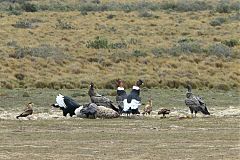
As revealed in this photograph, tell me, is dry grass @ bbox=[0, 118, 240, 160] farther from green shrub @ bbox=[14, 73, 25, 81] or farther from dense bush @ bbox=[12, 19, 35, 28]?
dense bush @ bbox=[12, 19, 35, 28]

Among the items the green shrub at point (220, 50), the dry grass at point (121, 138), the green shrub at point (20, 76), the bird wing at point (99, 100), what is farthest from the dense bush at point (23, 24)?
the bird wing at point (99, 100)

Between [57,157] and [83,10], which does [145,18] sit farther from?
[57,157]

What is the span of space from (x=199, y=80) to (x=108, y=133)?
1997cm

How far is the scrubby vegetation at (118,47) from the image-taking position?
37.4 meters

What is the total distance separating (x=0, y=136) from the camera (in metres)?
17.0

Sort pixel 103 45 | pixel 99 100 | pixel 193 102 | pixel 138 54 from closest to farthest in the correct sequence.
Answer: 1. pixel 193 102
2. pixel 99 100
3. pixel 138 54
4. pixel 103 45

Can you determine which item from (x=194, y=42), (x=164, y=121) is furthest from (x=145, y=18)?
(x=164, y=121)

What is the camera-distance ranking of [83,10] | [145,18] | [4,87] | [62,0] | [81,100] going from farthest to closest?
[62,0], [83,10], [145,18], [4,87], [81,100]

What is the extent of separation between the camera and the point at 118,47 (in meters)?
49.0

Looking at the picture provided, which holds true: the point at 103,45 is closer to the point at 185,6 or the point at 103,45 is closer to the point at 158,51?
the point at 158,51

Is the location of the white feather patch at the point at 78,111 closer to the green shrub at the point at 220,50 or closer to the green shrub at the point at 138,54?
the green shrub at the point at 138,54

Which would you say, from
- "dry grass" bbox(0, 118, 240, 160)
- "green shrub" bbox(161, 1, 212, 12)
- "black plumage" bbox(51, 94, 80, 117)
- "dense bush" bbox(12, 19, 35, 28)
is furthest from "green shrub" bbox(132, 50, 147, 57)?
"green shrub" bbox(161, 1, 212, 12)

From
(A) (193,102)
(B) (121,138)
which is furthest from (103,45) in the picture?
(B) (121,138)

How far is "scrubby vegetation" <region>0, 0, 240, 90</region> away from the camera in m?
37.4
